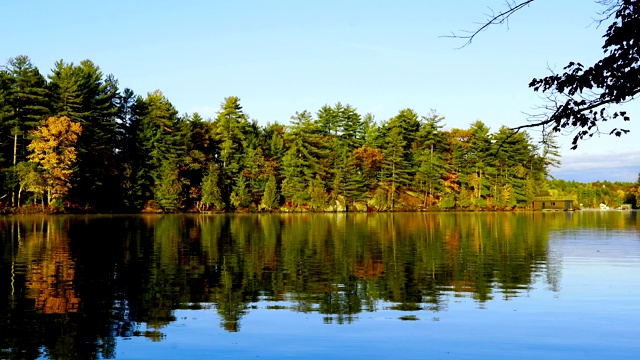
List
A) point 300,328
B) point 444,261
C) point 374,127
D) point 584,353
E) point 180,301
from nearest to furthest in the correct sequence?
point 584,353 → point 300,328 → point 180,301 → point 444,261 → point 374,127

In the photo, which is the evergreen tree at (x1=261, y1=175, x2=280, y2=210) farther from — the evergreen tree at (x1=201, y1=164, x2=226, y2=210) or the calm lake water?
the calm lake water

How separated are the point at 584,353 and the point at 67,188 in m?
61.5

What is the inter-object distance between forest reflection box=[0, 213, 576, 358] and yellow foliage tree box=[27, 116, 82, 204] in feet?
112

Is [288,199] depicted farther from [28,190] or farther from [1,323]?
[1,323]

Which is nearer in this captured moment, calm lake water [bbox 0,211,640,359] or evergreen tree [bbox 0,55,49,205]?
calm lake water [bbox 0,211,640,359]

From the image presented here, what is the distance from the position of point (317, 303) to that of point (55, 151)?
57.1 m

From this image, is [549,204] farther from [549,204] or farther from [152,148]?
[152,148]

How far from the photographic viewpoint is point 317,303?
A: 13828mm

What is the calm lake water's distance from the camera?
9.91 meters

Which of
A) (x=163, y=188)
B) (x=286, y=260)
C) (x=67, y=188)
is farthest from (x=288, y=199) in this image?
(x=286, y=260)

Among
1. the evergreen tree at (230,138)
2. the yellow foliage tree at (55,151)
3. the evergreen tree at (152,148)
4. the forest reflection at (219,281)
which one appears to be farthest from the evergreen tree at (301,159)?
the forest reflection at (219,281)

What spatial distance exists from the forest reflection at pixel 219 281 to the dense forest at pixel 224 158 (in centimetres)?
3309

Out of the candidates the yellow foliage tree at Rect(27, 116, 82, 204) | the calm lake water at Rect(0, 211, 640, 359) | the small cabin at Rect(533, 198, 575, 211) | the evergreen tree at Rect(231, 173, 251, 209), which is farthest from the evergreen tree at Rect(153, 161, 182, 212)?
the small cabin at Rect(533, 198, 575, 211)

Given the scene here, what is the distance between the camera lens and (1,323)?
11.3 meters
